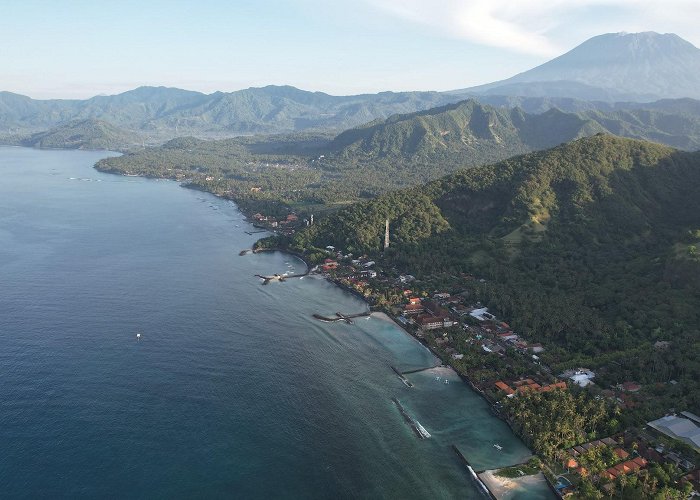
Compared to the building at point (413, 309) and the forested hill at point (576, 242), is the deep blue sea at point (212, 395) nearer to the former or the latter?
the building at point (413, 309)

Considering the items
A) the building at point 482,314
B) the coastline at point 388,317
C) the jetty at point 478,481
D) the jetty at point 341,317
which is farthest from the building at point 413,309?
the jetty at point 478,481

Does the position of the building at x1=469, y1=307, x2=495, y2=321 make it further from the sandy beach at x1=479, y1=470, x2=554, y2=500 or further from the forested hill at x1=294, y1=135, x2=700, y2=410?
the sandy beach at x1=479, y1=470, x2=554, y2=500

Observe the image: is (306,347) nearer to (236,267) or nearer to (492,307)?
(492,307)

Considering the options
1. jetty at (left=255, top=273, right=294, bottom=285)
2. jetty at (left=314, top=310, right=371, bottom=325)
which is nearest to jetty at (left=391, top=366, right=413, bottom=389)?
jetty at (left=314, top=310, right=371, bottom=325)

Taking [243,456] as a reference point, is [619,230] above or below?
above

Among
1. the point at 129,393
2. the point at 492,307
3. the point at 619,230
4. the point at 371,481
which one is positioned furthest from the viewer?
the point at 619,230

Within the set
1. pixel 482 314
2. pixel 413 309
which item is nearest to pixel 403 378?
pixel 413 309

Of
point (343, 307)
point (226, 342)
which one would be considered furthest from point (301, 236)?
point (226, 342)
